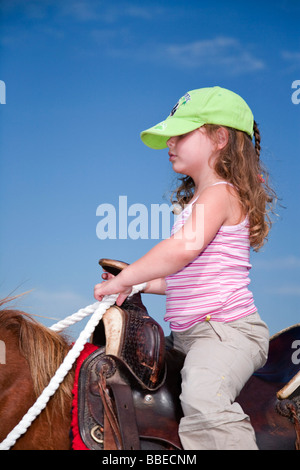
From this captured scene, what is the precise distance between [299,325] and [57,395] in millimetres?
1046

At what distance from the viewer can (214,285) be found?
186 cm

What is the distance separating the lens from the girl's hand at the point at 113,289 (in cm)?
177

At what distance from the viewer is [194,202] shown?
6.46ft

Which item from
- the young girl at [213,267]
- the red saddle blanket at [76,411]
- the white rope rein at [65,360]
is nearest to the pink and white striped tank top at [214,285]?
the young girl at [213,267]

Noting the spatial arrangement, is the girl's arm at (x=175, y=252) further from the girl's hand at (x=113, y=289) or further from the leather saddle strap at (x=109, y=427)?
the leather saddle strap at (x=109, y=427)

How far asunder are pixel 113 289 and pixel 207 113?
0.83 meters

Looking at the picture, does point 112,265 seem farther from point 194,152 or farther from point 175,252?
point 194,152

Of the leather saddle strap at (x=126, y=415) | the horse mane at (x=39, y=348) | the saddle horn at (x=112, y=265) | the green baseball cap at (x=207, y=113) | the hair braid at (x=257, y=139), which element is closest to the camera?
the leather saddle strap at (x=126, y=415)

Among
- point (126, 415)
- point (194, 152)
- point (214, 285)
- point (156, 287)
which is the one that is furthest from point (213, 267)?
point (126, 415)

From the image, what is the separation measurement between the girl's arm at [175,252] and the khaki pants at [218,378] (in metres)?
0.27

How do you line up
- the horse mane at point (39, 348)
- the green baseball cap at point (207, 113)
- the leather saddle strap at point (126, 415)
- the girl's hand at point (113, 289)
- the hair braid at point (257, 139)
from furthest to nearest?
1. the hair braid at point (257, 139)
2. the green baseball cap at point (207, 113)
3. the girl's hand at point (113, 289)
4. the horse mane at point (39, 348)
5. the leather saddle strap at point (126, 415)

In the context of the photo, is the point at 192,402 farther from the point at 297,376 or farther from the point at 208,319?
the point at 297,376

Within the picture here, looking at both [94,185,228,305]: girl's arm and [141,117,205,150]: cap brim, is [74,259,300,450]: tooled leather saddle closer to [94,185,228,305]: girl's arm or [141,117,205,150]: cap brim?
[94,185,228,305]: girl's arm

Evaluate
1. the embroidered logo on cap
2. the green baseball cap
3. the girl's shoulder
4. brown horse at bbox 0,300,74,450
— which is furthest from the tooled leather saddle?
the embroidered logo on cap
